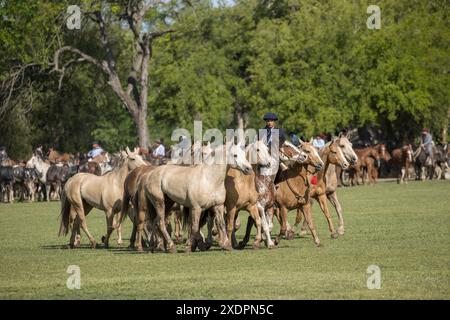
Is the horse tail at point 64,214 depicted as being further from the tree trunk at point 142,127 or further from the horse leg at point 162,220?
the tree trunk at point 142,127

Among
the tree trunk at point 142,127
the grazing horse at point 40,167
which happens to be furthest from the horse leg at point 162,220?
the tree trunk at point 142,127

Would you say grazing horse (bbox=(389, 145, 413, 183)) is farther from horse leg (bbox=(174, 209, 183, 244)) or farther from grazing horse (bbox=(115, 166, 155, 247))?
grazing horse (bbox=(115, 166, 155, 247))

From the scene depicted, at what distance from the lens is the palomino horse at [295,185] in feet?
67.5

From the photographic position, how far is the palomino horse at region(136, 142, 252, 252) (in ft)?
63.1

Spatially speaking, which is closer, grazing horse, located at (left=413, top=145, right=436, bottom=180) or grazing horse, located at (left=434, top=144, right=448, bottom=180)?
grazing horse, located at (left=413, top=145, right=436, bottom=180)

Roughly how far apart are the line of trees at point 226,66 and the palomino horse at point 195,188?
117 feet

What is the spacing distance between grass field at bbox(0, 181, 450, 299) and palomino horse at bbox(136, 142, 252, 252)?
0.53 meters

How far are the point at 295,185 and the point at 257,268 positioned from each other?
4.34 m

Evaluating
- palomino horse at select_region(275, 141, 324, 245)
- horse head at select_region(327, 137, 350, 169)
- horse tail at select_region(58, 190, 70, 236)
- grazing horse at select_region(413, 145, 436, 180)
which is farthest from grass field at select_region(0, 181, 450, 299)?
grazing horse at select_region(413, 145, 436, 180)

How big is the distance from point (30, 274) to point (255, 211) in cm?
468
